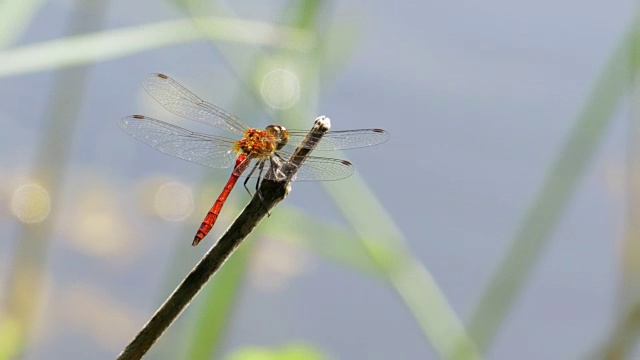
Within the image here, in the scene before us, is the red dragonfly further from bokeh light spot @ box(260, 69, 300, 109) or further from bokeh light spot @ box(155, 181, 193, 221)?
bokeh light spot @ box(155, 181, 193, 221)

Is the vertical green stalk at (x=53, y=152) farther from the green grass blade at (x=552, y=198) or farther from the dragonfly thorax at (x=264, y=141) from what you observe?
the green grass blade at (x=552, y=198)

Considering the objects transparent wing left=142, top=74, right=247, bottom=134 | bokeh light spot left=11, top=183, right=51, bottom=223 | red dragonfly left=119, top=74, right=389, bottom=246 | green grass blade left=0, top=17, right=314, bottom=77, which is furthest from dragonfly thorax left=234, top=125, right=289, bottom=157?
bokeh light spot left=11, top=183, right=51, bottom=223

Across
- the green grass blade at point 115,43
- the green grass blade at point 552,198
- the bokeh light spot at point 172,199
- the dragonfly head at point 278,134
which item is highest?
the green grass blade at point 115,43

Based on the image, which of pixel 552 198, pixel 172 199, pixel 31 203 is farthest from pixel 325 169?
pixel 172 199

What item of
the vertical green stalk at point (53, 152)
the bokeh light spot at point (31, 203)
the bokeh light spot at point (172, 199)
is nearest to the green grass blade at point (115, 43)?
the vertical green stalk at point (53, 152)

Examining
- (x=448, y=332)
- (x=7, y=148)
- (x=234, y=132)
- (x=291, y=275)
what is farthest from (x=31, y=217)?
(x=448, y=332)

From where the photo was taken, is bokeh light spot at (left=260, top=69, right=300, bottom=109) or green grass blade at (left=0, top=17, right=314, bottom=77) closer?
green grass blade at (left=0, top=17, right=314, bottom=77)
